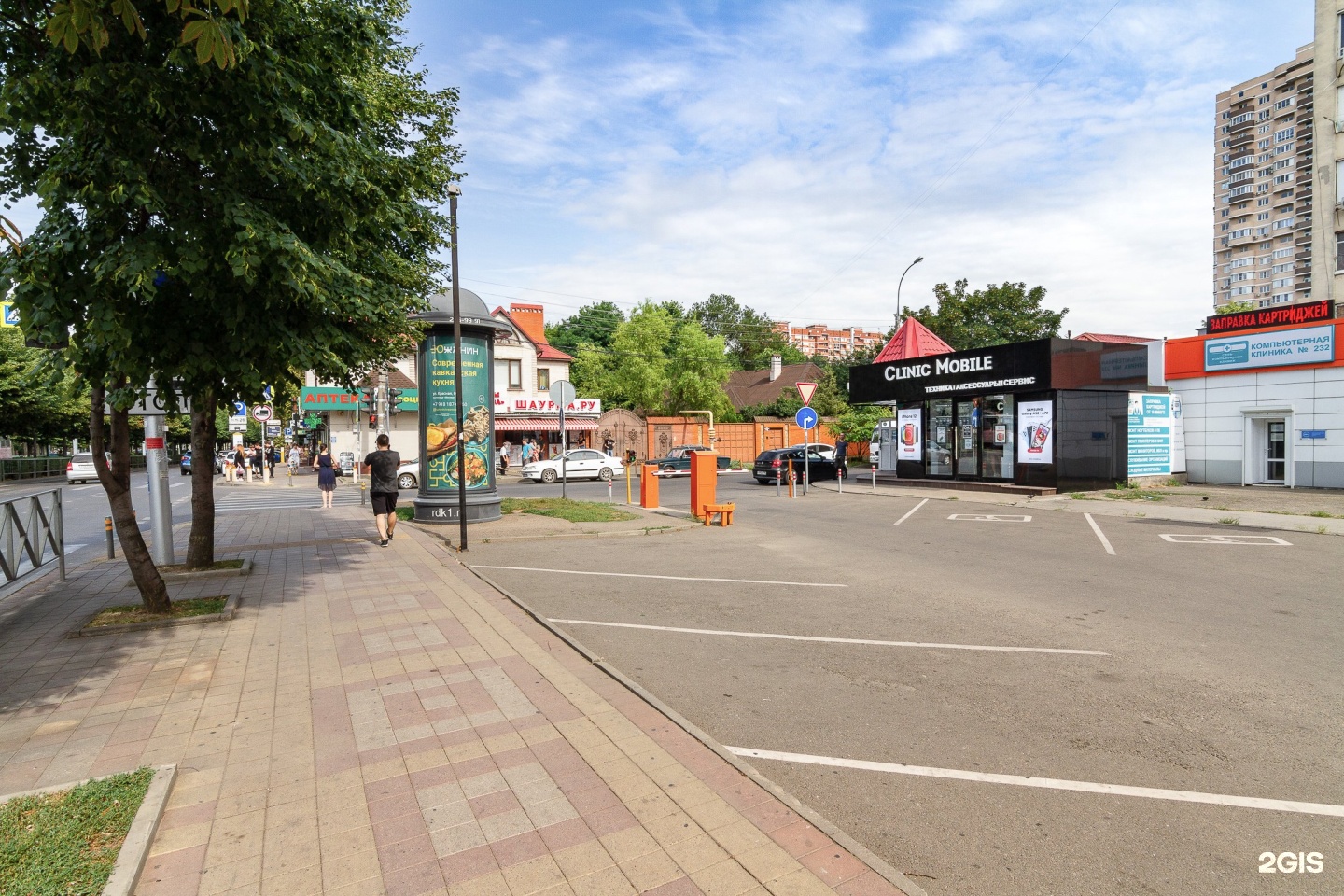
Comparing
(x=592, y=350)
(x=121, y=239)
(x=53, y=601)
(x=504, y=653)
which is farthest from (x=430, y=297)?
(x=592, y=350)

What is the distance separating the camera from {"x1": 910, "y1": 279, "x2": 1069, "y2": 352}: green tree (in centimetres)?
4378

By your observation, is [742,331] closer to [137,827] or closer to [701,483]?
[701,483]

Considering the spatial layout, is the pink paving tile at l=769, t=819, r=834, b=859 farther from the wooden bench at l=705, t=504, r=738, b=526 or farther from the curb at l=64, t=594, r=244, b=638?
the wooden bench at l=705, t=504, r=738, b=526

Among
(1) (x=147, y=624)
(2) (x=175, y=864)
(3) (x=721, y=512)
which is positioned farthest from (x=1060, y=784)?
(3) (x=721, y=512)

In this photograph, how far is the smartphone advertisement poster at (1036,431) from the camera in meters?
21.1

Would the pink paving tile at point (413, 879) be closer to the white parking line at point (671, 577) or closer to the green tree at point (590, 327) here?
the white parking line at point (671, 577)

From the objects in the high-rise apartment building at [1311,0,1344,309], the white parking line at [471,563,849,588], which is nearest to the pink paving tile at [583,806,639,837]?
the white parking line at [471,563,849,588]

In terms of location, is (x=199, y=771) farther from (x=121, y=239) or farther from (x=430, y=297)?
(x=430, y=297)

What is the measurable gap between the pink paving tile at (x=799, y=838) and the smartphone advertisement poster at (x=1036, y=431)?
20585 mm

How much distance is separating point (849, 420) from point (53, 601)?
37.0 meters

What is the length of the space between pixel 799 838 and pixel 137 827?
293cm

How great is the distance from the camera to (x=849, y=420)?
135 ft

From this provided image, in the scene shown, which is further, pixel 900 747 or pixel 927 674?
pixel 927 674

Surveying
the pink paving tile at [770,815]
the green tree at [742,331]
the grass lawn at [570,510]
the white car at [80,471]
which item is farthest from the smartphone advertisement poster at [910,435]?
the green tree at [742,331]
